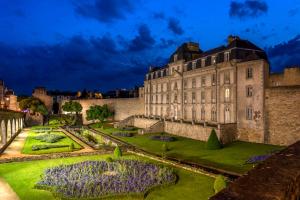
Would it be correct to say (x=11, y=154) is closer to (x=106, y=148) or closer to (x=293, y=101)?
(x=106, y=148)

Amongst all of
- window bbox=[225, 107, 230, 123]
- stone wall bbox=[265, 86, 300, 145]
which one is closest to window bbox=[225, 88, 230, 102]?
window bbox=[225, 107, 230, 123]

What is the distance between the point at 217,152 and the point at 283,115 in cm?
898

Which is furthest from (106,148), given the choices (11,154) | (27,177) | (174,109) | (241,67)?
(174,109)

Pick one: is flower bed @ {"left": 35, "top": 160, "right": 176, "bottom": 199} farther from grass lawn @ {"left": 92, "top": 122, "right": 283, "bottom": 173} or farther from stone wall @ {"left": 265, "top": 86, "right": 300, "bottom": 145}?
stone wall @ {"left": 265, "top": 86, "right": 300, "bottom": 145}

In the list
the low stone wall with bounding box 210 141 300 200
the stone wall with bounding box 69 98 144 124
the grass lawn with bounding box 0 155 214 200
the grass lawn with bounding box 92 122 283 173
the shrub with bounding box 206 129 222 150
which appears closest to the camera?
the low stone wall with bounding box 210 141 300 200

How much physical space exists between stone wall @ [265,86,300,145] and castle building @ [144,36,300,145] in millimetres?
768

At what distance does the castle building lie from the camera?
35.6 metres

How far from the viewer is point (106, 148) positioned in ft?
107

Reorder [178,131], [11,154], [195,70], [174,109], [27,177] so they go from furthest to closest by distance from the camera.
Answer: [174,109]
[195,70]
[178,131]
[11,154]
[27,177]

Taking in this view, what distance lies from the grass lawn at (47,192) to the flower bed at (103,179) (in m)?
0.59

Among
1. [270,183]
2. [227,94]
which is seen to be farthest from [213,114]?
[270,183]

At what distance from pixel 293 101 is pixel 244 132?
8.09 m

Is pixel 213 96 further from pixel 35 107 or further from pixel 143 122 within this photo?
pixel 35 107

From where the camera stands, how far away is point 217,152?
1233 inches
